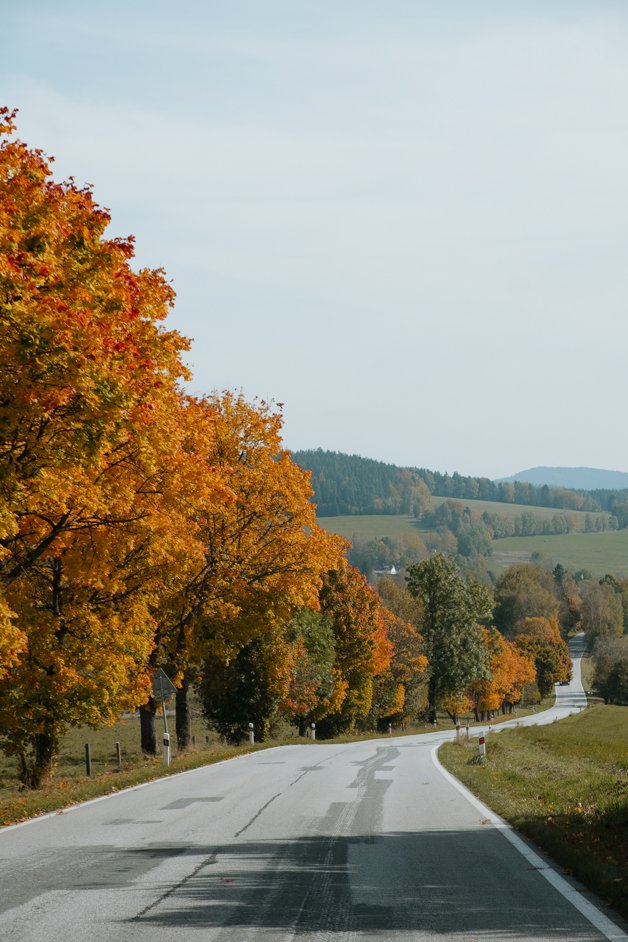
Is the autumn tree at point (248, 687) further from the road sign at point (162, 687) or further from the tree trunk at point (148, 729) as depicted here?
the road sign at point (162, 687)

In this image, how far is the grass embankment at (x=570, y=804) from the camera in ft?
33.3

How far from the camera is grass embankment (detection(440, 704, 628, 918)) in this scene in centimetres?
1016

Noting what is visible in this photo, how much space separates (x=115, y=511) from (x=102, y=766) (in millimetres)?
22033

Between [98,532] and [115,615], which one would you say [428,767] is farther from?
[98,532]

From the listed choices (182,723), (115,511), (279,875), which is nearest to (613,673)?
(182,723)

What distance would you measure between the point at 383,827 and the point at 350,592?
47.8 m

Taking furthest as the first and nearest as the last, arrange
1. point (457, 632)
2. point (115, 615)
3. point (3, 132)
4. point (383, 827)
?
1. point (457, 632)
2. point (115, 615)
3. point (3, 132)
4. point (383, 827)

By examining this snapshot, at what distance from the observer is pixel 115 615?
923 inches

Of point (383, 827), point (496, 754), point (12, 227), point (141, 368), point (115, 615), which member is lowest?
point (496, 754)

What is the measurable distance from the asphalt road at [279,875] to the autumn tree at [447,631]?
220 ft

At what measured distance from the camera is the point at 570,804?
611 inches

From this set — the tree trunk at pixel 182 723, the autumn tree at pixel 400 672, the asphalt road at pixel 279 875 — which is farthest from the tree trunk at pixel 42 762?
the autumn tree at pixel 400 672

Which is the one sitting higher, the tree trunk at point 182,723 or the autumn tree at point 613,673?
the tree trunk at point 182,723

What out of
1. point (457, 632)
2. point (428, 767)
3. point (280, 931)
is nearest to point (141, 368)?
point (280, 931)
